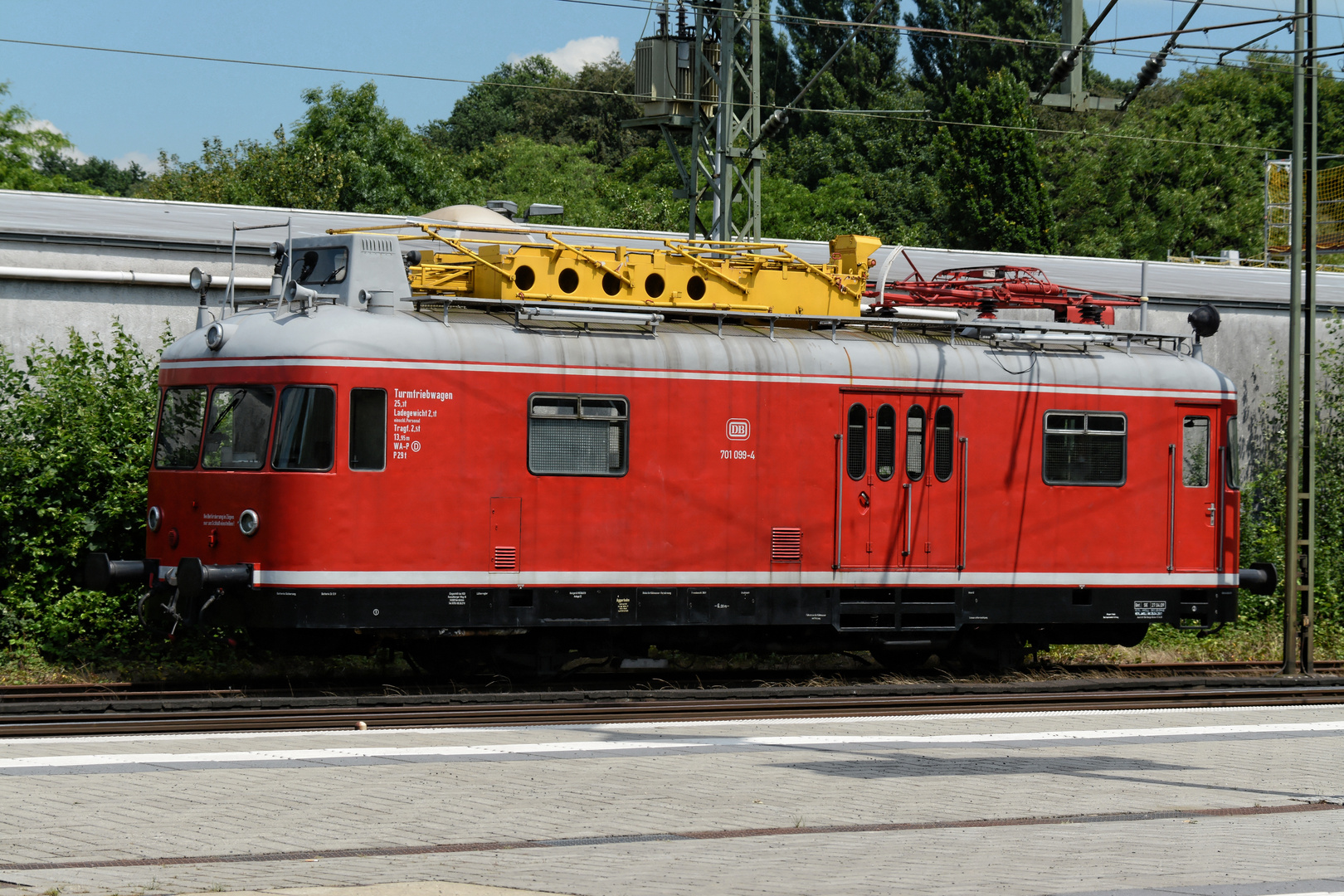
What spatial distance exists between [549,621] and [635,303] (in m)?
3.20

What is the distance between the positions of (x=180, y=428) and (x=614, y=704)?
4.77 meters

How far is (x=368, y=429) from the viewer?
13969mm

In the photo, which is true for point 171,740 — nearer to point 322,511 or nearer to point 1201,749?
point 322,511

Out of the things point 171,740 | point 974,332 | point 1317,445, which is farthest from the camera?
point 1317,445

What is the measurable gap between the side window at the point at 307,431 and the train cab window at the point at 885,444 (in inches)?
216

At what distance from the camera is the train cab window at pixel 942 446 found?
1625 cm

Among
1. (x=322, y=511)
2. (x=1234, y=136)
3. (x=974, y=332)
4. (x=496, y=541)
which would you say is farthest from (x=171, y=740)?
(x=1234, y=136)

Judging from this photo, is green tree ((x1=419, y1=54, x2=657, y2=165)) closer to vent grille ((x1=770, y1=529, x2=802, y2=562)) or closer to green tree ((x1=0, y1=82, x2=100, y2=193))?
green tree ((x1=0, y1=82, x2=100, y2=193))

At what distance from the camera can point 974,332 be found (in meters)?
17.0

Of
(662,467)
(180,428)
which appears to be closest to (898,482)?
(662,467)

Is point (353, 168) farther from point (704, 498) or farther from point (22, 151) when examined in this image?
point (704, 498)

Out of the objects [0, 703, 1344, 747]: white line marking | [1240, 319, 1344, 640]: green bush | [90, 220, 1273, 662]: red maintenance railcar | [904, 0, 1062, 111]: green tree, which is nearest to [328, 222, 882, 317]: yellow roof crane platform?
[90, 220, 1273, 662]: red maintenance railcar

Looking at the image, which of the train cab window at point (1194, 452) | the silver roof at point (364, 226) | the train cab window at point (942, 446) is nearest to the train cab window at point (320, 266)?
the silver roof at point (364, 226)

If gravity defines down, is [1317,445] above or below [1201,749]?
above
